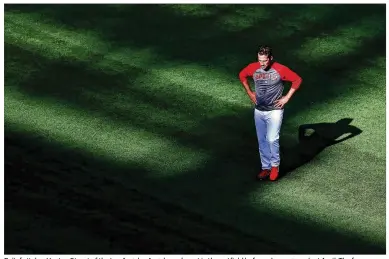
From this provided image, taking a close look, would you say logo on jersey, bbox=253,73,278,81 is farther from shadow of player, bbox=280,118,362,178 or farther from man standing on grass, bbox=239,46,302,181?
shadow of player, bbox=280,118,362,178

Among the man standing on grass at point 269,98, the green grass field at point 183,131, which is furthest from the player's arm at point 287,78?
the green grass field at point 183,131

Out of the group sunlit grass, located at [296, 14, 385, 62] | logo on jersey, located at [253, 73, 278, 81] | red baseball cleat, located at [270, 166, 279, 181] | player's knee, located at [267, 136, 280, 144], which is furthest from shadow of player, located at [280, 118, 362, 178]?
sunlit grass, located at [296, 14, 385, 62]

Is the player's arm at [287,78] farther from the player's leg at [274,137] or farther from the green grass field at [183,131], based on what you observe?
the green grass field at [183,131]

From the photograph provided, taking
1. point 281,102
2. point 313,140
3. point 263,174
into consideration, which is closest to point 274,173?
point 263,174

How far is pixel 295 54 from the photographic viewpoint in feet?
50.8

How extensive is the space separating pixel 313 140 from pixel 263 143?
118cm

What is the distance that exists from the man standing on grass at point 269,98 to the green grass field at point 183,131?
350 millimetres

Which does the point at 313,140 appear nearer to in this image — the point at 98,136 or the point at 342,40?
the point at 98,136

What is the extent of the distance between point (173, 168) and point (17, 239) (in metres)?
2.04

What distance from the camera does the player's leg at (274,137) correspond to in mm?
12172

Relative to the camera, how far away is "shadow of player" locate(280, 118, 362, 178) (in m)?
12.9

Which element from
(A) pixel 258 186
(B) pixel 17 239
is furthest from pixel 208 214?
(B) pixel 17 239

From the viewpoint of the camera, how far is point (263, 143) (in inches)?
488

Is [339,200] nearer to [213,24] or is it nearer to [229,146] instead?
[229,146]
